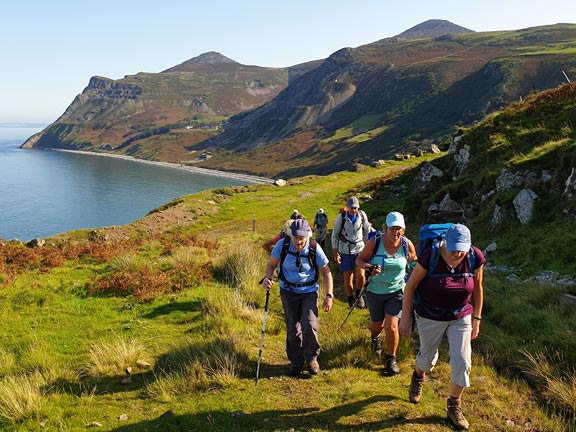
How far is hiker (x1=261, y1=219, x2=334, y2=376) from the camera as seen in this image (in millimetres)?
6074

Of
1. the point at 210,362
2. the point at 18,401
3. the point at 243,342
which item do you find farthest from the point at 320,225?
the point at 18,401

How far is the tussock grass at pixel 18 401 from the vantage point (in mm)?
5211

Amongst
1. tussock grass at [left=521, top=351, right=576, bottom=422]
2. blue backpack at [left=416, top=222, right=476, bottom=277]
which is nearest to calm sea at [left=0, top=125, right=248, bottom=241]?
A: blue backpack at [left=416, top=222, right=476, bottom=277]

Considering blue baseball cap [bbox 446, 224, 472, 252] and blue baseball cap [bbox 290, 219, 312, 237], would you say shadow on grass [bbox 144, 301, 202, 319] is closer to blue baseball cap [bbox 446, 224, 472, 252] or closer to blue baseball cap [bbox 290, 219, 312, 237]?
blue baseball cap [bbox 290, 219, 312, 237]

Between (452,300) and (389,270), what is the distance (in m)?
1.43

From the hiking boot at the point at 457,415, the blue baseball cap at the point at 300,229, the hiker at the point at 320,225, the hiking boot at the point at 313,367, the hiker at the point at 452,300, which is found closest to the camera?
the hiker at the point at 452,300

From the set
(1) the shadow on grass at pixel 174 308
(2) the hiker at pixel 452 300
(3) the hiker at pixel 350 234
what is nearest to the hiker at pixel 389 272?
(2) the hiker at pixel 452 300

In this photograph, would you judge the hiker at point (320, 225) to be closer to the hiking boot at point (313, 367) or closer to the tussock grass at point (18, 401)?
the hiking boot at point (313, 367)

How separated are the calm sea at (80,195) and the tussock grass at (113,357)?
8613cm

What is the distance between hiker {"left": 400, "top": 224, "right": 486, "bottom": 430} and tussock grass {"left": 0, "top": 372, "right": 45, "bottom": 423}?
517 centimetres

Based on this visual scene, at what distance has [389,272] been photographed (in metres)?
6.09

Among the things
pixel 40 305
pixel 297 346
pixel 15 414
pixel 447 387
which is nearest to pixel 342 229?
pixel 297 346

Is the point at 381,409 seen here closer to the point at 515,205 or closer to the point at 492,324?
the point at 492,324

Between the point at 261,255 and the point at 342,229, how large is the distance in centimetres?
439
